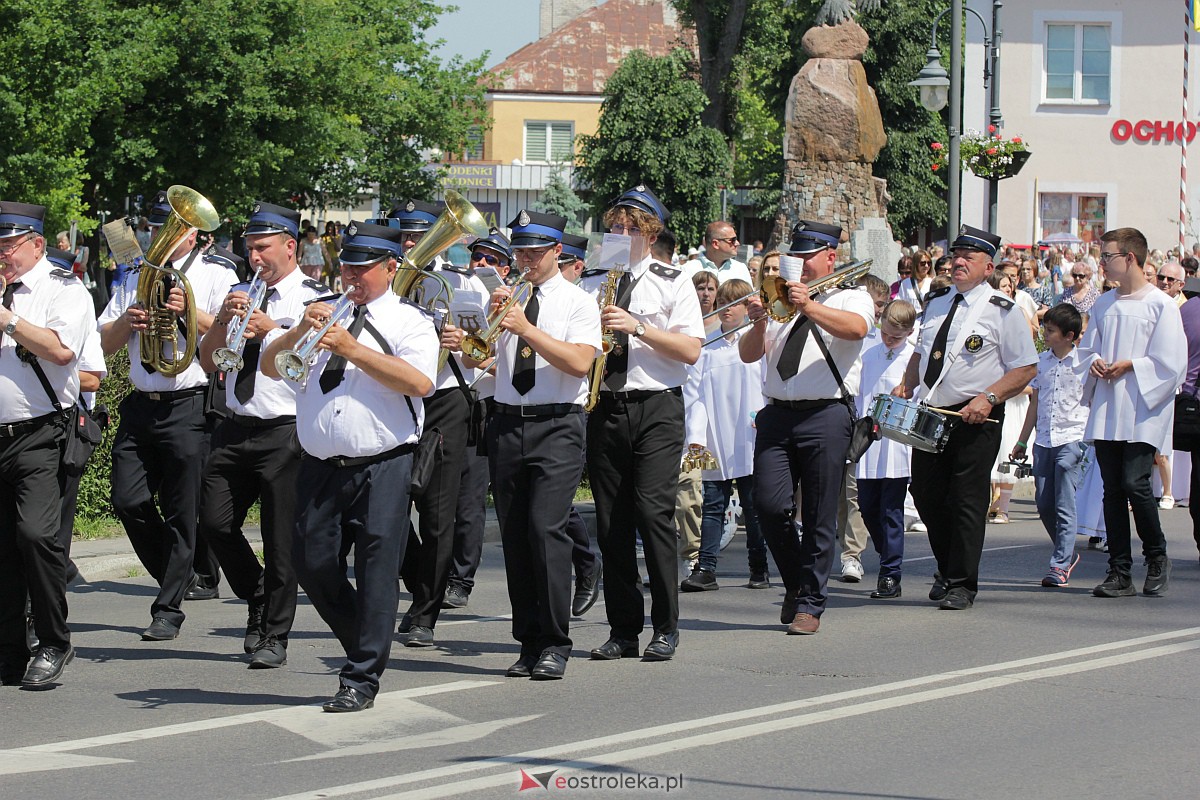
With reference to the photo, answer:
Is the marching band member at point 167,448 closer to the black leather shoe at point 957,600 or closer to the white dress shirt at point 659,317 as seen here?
the white dress shirt at point 659,317

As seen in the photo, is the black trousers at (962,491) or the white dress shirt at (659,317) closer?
the white dress shirt at (659,317)

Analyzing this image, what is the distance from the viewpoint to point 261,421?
27.4 feet

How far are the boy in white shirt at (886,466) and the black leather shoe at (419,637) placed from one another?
2.98 metres

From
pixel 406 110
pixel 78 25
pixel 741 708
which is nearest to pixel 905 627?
pixel 741 708

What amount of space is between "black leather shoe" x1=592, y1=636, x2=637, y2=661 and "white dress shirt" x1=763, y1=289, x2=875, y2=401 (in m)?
1.57

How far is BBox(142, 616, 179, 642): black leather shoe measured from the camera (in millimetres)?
8828

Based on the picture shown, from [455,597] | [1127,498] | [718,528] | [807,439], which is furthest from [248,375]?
[1127,498]

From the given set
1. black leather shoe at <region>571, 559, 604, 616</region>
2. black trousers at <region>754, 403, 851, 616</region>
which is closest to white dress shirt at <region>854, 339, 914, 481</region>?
black leather shoe at <region>571, 559, 604, 616</region>

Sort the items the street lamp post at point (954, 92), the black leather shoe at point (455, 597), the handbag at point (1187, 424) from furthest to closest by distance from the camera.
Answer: the street lamp post at point (954, 92), the handbag at point (1187, 424), the black leather shoe at point (455, 597)

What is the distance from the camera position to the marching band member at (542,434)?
7695mm

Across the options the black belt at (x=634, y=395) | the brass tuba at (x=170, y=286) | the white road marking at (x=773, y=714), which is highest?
the brass tuba at (x=170, y=286)

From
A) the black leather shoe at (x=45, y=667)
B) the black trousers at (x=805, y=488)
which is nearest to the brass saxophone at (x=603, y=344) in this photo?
the black trousers at (x=805, y=488)

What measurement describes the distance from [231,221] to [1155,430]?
72.9ft

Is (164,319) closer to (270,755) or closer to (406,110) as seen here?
(270,755)
